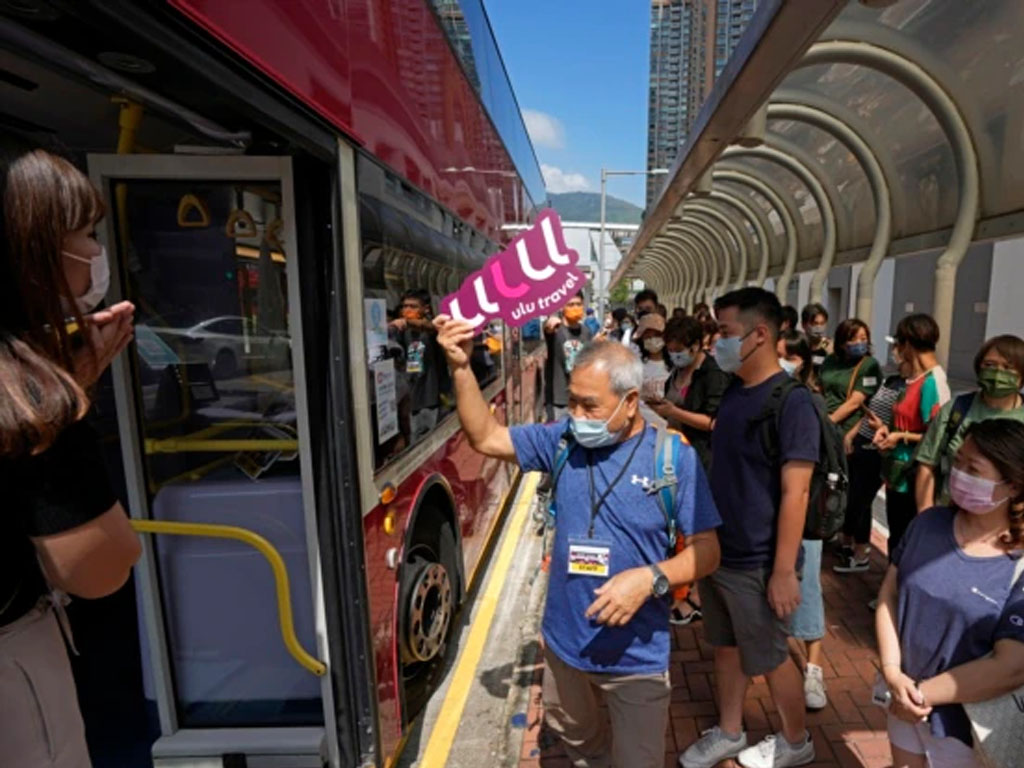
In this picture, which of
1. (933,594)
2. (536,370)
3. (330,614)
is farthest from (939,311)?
(536,370)

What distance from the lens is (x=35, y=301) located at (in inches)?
41.5

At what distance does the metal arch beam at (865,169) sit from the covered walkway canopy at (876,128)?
0.01 meters

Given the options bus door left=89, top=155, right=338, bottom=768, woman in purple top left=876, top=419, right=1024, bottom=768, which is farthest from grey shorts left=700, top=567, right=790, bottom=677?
bus door left=89, top=155, right=338, bottom=768

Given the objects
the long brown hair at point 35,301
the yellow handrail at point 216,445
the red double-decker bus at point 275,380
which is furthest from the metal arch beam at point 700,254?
the long brown hair at point 35,301

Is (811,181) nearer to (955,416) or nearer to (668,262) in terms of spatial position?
(955,416)

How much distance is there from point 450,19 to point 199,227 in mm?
2164

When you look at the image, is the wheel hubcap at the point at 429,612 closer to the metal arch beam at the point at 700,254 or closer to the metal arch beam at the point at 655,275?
the metal arch beam at the point at 700,254

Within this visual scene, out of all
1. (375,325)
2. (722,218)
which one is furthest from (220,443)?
(722,218)

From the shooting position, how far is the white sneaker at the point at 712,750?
103 inches

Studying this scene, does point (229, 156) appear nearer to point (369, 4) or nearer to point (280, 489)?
point (369, 4)

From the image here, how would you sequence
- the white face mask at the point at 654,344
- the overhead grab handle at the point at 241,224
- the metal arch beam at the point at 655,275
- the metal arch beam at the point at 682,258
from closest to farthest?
the overhead grab handle at the point at 241,224, the white face mask at the point at 654,344, the metal arch beam at the point at 682,258, the metal arch beam at the point at 655,275

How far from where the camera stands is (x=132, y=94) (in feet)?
5.25

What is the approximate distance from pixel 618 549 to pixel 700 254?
1719cm

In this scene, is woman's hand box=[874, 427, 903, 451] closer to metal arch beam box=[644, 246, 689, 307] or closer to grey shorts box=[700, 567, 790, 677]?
grey shorts box=[700, 567, 790, 677]
